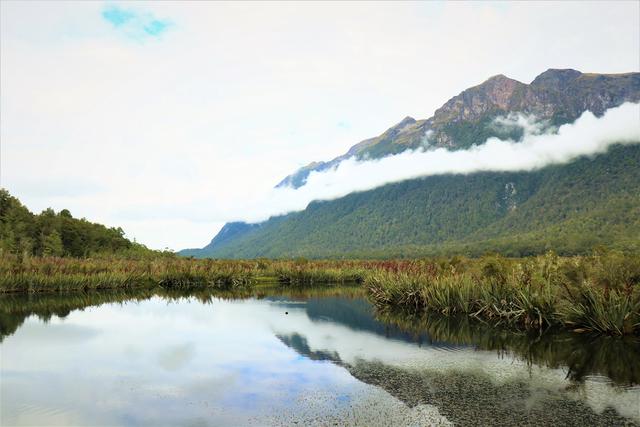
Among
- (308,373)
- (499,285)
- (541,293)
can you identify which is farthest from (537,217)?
(308,373)

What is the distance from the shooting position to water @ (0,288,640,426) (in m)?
8.96

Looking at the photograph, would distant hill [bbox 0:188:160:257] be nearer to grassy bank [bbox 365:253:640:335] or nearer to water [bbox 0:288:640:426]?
water [bbox 0:288:640:426]

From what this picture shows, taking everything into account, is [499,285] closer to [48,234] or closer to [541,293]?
[541,293]

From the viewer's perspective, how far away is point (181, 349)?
15766mm

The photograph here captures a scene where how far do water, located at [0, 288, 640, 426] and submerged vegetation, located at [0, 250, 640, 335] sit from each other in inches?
47.2

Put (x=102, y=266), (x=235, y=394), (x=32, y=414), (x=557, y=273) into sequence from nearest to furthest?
(x=32, y=414) < (x=235, y=394) < (x=557, y=273) < (x=102, y=266)

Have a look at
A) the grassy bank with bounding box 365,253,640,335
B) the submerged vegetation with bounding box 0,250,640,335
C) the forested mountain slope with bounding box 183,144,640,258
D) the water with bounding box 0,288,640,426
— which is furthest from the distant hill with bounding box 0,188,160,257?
the forested mountain slope with bounding box 183,144,640,258

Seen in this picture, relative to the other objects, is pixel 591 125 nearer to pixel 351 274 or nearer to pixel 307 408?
pixel 351 274

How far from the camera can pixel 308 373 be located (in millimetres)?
12195

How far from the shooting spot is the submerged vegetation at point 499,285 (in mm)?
16828

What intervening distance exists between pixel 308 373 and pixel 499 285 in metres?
11.8

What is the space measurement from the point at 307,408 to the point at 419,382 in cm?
297

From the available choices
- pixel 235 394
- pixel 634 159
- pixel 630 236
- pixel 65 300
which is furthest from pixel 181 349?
pixel 634 159

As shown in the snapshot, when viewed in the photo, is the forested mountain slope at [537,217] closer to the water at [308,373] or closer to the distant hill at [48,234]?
the distant hill at [48,234]
